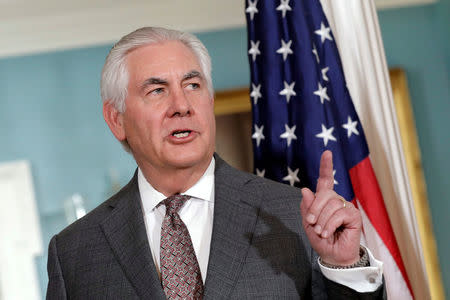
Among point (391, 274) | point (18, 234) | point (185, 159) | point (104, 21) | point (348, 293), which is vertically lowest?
point (18, 234)

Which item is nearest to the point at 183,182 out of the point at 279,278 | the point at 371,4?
the point at 279,278

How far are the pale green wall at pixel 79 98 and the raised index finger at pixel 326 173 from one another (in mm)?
3571

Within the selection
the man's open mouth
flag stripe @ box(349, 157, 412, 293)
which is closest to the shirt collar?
the man's open mouth

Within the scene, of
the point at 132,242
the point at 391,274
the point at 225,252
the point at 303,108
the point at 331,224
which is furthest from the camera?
the point at 303,108

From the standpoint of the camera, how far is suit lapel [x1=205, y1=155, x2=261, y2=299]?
1471mm

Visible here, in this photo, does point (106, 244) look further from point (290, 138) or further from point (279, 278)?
point (290, 138)

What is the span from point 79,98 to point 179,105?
3.52 m

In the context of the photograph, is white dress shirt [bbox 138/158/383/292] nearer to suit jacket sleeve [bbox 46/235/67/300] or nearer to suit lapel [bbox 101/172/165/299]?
suit lapel [bbox 101/172/165/299]

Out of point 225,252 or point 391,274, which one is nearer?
point 225,252

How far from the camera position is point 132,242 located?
1.62m

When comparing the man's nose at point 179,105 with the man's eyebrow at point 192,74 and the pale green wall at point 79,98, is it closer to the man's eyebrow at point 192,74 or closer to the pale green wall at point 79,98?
the man's eyebrow at point 192,74

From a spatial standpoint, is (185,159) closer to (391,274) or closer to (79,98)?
(391,274)

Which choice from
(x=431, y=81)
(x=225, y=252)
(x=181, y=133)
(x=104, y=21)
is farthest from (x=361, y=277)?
(x=104, y=21)

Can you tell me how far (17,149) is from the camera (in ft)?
16.3
